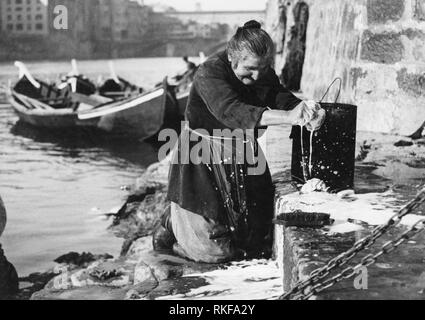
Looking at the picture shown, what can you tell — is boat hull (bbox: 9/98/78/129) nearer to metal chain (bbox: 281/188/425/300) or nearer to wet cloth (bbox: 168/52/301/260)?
wet cloth (bbox: 168/52/301/260)

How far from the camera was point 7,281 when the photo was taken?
6.98 metres

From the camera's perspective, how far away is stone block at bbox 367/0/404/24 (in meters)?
5.73

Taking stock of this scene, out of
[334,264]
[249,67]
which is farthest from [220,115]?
[334,264]

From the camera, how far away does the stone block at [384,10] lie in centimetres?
573

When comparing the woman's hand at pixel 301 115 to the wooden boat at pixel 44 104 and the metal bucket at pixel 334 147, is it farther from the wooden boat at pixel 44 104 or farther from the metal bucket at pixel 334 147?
the wooden boat at pixel 44 104

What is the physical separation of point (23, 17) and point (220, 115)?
64068 mm

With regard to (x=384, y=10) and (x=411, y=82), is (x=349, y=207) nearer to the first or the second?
(x=411, y=82)

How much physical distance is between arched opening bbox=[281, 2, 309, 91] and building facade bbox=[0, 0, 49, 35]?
4916 cm

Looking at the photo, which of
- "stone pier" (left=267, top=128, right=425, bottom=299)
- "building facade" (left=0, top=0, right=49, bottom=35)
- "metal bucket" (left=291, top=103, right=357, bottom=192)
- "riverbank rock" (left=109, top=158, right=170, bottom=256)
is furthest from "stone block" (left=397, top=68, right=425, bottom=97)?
"building facade" (left=0, top=0, right=49, bottom=35)

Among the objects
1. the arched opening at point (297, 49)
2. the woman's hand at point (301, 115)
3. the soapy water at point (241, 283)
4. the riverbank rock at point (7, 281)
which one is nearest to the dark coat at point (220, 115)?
the woman's hand at point (301, 115)

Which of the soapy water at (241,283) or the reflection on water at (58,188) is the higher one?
the soapy water at (241,283)

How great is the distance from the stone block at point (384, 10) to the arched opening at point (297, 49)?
5.24 meters

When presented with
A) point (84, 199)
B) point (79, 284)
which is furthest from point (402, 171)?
point (84, 199)

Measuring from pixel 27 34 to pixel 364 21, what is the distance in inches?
2476
